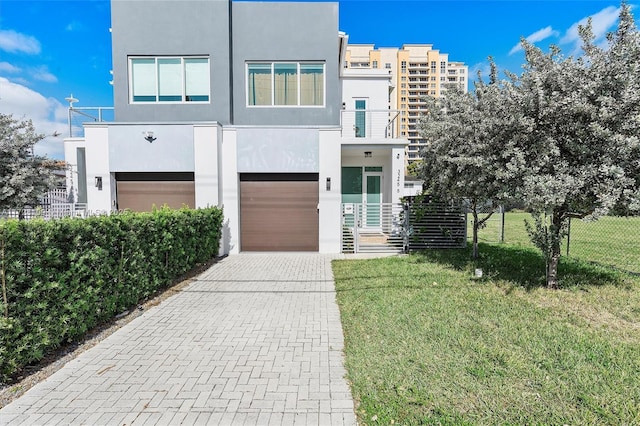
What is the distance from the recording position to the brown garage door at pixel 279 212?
1108 cm

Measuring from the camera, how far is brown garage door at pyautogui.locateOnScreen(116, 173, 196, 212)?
10734mm

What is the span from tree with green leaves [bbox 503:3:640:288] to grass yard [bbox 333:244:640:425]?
1.75 m

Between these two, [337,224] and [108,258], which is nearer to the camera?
[108,258]

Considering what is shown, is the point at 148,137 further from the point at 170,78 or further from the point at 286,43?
the point at 286,43

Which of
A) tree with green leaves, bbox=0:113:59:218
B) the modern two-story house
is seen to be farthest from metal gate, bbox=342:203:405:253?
tree with green leaves, bbox=0:113:59:218

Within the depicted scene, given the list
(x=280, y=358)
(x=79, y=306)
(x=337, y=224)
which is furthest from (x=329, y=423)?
(x=337, y=224)

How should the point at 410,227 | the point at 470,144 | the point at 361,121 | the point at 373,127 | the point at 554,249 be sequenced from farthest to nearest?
1. the point at 361,121
2. the point at 373,127
3. the point at 410,227
4. the point at 470,144
5. the point at 554,249

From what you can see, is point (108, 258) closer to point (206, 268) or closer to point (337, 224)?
point (206, 268)

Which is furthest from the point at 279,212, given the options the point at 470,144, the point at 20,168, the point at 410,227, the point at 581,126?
the point at 20,168

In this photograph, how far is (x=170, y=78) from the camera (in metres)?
11.4

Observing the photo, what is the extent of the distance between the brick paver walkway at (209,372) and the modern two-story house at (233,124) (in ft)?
17.3

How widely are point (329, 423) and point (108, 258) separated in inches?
166

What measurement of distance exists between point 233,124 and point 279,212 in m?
3.80

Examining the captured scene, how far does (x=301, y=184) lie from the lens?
11086mm
